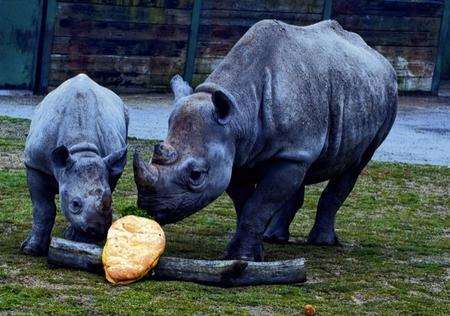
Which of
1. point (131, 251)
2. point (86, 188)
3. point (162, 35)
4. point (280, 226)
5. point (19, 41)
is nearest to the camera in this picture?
point (131, 251)

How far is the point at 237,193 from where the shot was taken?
9.34 m

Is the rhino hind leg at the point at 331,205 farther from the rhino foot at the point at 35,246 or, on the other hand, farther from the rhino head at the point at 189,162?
the rhino foot at the point at 35,246

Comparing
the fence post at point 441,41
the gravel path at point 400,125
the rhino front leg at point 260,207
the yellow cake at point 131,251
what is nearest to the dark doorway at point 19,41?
the gravel path at point 400,125

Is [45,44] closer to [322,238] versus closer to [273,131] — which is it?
[322,238]

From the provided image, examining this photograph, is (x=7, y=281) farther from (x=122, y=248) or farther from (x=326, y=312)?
(x=326, y=312)

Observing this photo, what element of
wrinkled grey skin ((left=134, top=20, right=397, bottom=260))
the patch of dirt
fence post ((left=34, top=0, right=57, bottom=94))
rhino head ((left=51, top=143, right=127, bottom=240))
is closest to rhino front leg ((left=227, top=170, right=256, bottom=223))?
wrinkled grey skin ((left=134, top=20, right=397, bottom=260))

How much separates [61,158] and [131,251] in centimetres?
74

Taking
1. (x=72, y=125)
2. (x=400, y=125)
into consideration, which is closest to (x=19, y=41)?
(x=400, y=125)

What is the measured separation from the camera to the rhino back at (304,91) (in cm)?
874

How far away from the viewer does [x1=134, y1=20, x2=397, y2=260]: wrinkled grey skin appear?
8.23 m

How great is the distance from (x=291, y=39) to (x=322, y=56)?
0.79 ft

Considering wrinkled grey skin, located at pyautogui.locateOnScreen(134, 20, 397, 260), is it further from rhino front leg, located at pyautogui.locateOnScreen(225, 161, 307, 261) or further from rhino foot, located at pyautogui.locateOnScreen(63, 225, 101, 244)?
rhino foot, located at pyautogui.locateOnScreen(63, 225, 101, 244)

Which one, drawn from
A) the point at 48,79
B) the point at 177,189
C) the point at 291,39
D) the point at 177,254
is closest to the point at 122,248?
the point at 177,189

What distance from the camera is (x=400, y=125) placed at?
53.8 feet
